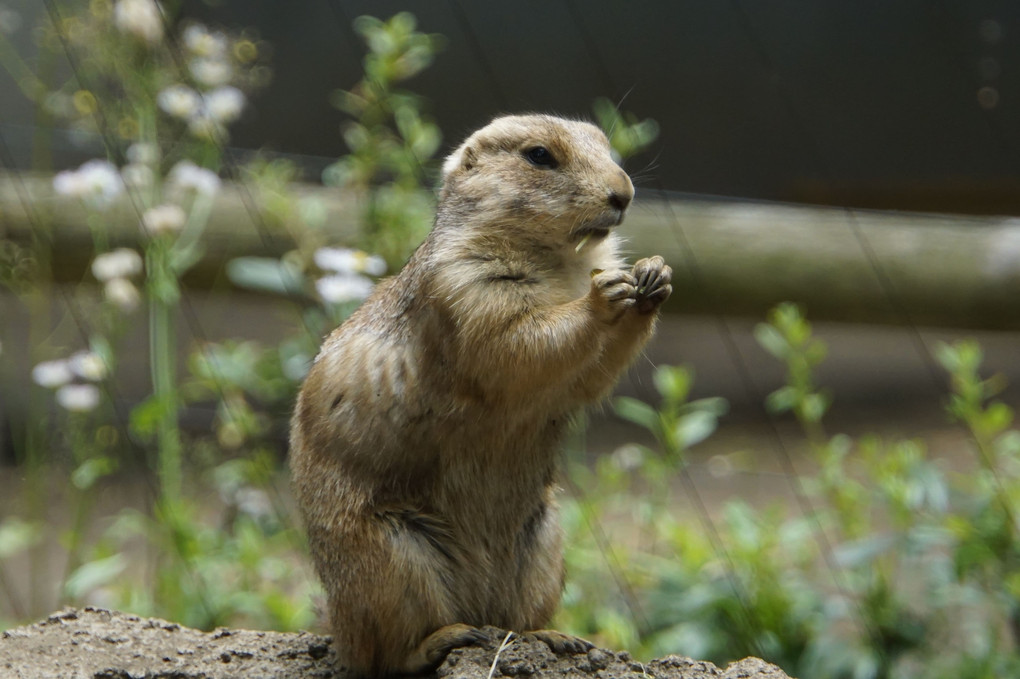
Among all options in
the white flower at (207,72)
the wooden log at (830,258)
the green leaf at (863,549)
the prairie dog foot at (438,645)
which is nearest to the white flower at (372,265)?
the wooden log at (830,258)

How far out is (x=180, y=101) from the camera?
475cm

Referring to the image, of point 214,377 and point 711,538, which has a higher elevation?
point 214,377

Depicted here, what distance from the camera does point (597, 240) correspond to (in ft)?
10.1

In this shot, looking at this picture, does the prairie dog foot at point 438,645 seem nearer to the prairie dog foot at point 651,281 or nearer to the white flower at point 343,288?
the prairie dog foot at point 651,281

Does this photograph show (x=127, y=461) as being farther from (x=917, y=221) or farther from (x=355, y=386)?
(x=917, y=221)

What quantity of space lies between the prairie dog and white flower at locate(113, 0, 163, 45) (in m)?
2.08

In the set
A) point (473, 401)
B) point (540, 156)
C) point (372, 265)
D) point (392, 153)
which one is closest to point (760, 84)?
point (392, 153)

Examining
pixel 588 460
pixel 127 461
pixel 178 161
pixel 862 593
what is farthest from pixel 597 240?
pixel 588 460

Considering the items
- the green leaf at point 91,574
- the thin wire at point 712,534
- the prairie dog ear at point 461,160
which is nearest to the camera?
the prairie dog ear at point 461,160

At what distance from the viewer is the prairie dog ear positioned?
3268 mm

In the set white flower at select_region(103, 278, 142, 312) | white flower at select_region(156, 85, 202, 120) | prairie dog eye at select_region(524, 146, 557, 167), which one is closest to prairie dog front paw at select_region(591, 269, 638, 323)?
prairie dog eye at select_region(524, 146, 557, 167)

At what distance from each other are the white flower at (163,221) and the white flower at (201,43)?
757 mm

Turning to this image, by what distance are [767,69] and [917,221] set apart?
1.29 meters

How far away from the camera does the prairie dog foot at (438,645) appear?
2.85m
